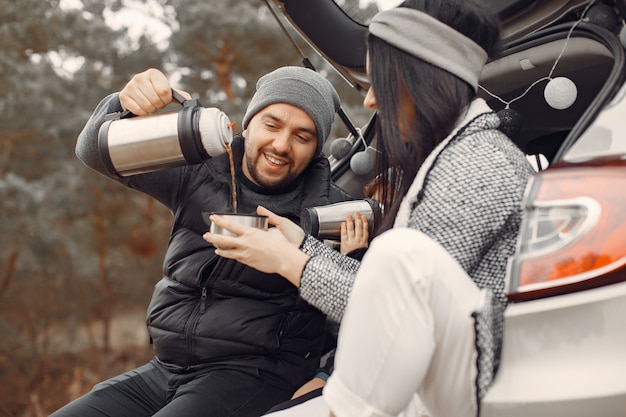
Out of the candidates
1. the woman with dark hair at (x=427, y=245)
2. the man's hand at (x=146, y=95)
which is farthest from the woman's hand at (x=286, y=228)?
the man's hand at (x=146, y=95)

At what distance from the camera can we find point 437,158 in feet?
5.38

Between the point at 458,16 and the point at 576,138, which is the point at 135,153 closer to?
the point at 458,16

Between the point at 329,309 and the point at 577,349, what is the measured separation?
702mm

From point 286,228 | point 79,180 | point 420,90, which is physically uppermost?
point 420,90

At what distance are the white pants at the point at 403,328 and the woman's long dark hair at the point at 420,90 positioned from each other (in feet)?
1.53

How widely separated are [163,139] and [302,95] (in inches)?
24.2

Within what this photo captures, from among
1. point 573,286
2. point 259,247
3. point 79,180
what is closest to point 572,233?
point 573,286

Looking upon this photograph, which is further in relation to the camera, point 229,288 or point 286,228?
point 229,288

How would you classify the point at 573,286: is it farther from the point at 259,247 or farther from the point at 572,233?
the point at 259,247

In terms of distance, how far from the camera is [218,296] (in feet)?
7.75

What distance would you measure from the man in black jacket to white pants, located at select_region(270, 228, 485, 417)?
88 cm

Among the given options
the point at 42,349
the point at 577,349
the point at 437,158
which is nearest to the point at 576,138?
the point at 437,158

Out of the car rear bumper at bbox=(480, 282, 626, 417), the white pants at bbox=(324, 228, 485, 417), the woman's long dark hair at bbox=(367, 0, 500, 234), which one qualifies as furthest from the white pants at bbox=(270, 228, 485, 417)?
the woman's long dark hair at bbox=(367, 0, 500, 234)

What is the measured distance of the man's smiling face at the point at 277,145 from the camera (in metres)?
2.54
